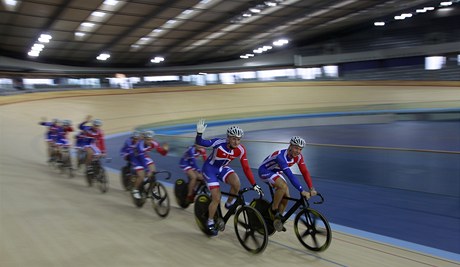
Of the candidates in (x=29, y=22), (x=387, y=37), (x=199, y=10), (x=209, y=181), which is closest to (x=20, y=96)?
(x=29, y=22)

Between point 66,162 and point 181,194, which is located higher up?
point 66,162

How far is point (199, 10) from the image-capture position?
65.8ft

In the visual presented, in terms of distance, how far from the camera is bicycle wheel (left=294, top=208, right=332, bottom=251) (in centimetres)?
323

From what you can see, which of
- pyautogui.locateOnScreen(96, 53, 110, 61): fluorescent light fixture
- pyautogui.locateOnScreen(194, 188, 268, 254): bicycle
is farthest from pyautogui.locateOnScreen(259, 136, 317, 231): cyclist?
pyautogui.locateOnScreen(96, 53, 110, 61): fluorescent light fixture

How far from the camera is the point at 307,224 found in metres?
3.36

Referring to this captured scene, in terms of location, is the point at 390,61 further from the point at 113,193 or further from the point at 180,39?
the point at 113,193

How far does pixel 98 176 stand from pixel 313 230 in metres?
3.81

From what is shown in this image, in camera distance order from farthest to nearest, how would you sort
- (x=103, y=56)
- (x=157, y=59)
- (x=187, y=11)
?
(x=157, y=59)
(x=103, y=56)
(x=187, y=11)

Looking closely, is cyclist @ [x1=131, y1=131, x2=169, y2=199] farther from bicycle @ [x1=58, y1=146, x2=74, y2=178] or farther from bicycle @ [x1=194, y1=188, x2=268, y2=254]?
bicycle @ [x1=58, y1=146, x2=74, y2=178]

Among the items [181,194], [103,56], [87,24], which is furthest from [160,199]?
[103,56]

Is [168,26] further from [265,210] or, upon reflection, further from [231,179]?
[265,210]

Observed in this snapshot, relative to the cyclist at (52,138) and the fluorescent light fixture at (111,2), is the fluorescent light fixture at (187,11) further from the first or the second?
the cyclist at (52,138)

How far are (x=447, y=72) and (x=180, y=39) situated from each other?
1682 cm

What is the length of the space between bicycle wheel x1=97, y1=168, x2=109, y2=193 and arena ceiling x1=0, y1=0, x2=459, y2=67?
43.1 feet
